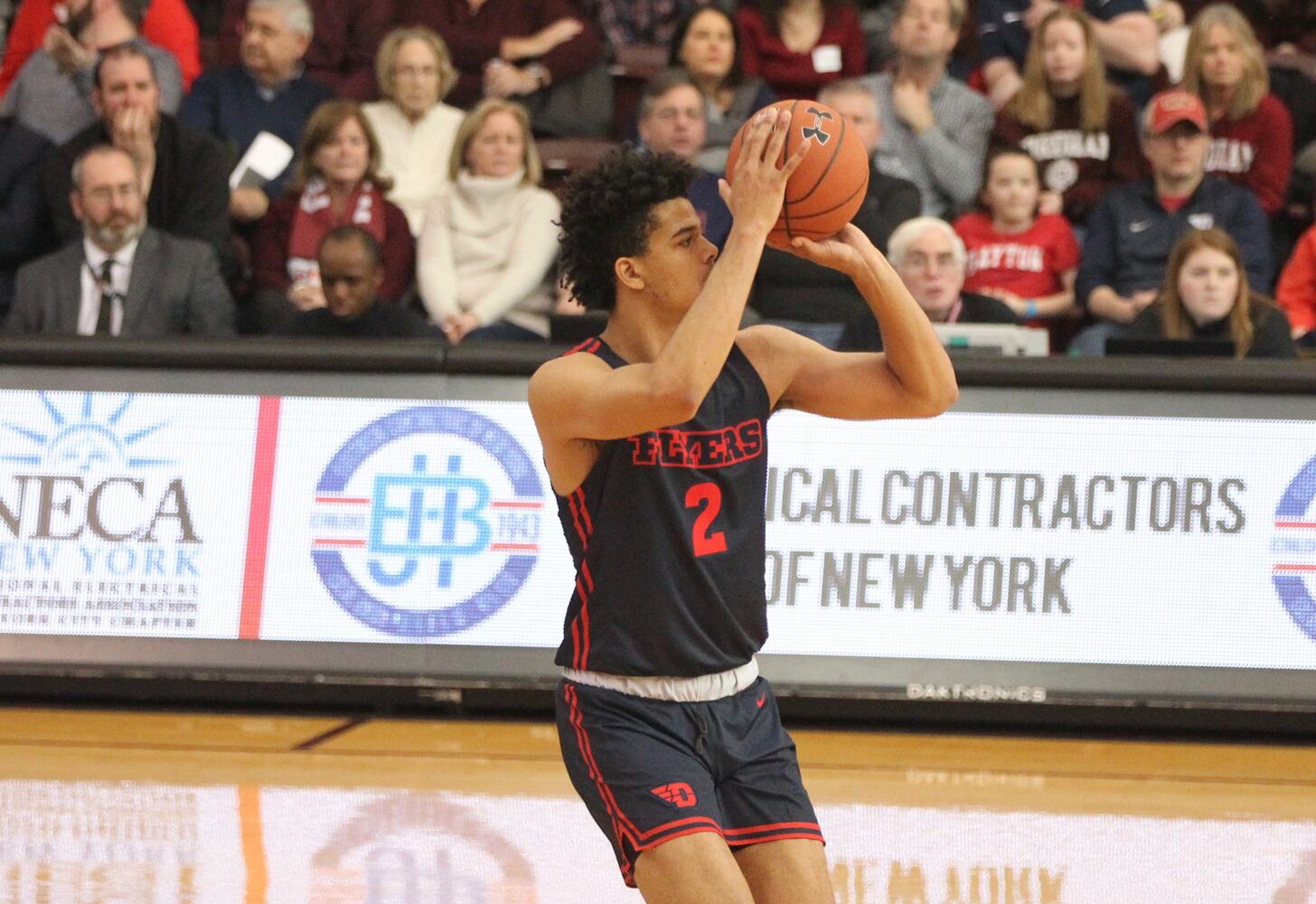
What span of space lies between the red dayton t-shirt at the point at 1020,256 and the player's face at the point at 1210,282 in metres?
1.21

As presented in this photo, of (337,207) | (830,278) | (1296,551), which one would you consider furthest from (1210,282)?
(337,207)

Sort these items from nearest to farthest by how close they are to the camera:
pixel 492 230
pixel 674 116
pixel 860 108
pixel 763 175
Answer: pixel 763 175, pixel 860 108, pixel 674 116, pixel 492 230

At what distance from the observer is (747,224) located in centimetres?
315

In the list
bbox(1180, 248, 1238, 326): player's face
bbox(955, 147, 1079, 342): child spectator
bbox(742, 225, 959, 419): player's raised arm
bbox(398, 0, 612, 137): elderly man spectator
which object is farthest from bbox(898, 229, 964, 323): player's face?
bbox(742, 225, 959, 419): player's raised arm

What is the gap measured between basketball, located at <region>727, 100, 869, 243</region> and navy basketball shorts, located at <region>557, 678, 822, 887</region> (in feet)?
3.00

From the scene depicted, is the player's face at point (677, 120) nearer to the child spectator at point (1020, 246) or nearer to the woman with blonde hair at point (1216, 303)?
the child spectator at point (1020, 246)

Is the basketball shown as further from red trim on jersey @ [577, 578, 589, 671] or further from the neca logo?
the neca logo

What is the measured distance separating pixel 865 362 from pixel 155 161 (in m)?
6.31

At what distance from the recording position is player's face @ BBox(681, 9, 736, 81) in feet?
30.9

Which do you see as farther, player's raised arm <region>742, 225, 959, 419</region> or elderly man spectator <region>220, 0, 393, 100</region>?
elderly man spectator <region>220, 0, 393, 100</region>

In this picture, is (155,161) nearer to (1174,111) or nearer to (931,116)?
(931,116)

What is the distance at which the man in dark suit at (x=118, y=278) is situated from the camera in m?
8.26

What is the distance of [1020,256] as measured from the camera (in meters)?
8.89

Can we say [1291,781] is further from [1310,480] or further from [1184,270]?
[1184,270]
